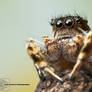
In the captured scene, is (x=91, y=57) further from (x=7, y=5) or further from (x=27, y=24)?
(x=7, y=5)

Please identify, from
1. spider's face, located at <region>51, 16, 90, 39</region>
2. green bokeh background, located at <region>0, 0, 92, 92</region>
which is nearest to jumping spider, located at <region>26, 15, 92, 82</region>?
spider's face, located at <region>51, 16, 90, 39</region>

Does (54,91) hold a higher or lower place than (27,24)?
lower

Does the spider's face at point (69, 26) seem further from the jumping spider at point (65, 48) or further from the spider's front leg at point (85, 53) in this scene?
the spider's front leg at point (85, 53)

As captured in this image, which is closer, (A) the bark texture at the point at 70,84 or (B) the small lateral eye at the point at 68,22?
(A) the bark texture at the point at 70,84

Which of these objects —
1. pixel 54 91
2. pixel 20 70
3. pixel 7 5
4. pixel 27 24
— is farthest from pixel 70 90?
pixel 7 5

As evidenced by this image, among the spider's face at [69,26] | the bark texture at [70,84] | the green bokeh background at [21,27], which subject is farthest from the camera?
the green bokeh background at [21,27]

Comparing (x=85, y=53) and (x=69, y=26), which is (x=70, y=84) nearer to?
(x=85, y=53)

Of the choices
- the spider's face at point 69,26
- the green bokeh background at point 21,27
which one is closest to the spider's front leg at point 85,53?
the spider's face at point 69,26

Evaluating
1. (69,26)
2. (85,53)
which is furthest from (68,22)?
(85,53)

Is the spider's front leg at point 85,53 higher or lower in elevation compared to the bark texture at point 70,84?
higher
